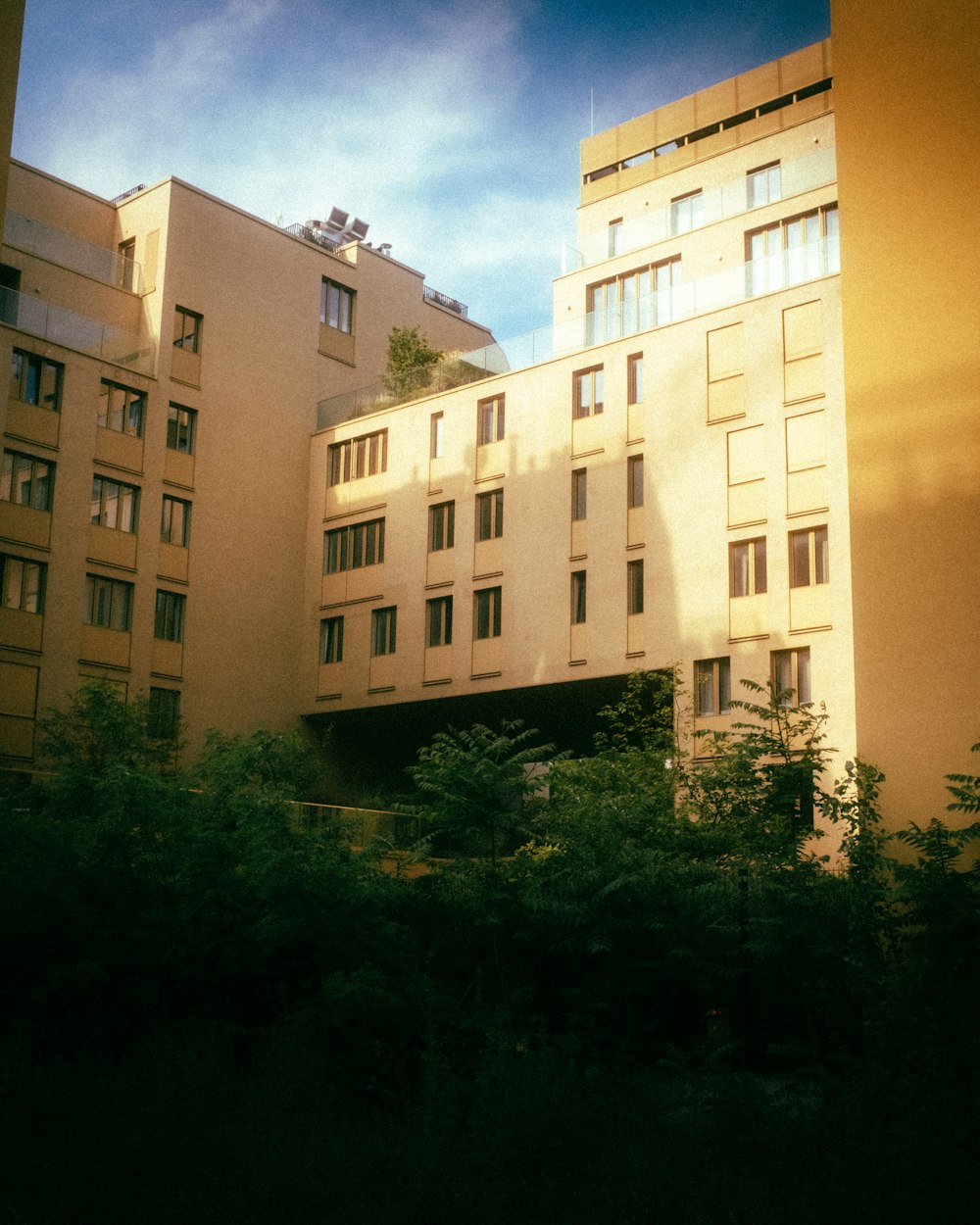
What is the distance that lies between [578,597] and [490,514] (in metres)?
4.38

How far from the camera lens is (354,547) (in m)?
47.3

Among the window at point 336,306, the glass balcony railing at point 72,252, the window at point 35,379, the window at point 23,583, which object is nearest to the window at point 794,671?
the window at point 23,583

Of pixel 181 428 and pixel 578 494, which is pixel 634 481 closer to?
pixel 578 494

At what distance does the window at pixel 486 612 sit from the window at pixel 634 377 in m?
6.83

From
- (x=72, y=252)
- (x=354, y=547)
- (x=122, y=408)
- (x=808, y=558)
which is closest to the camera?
(x=808, y=558)

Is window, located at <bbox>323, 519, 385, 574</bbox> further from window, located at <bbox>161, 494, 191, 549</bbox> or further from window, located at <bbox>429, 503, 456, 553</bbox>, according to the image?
window, located at <bbox>161, 494, 191, 549</bbox>

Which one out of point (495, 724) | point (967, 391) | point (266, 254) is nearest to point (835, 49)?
point (967, 391)

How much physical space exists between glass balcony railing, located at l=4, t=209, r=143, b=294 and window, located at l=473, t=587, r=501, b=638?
14.6 meters

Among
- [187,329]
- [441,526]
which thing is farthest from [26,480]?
[441,526]

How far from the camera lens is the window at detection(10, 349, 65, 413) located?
134 ft

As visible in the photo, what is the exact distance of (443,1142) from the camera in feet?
42.0

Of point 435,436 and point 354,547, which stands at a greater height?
point 435,436

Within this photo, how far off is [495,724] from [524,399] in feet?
32.7

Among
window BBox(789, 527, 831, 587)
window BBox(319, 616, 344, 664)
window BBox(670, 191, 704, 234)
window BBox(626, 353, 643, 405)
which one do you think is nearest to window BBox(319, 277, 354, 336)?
window BBox(319, 616, 344, 664)
